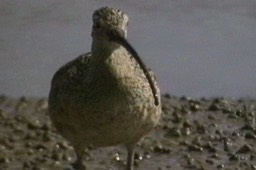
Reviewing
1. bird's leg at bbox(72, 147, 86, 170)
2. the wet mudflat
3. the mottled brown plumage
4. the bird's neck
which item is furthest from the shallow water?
the bird's neck

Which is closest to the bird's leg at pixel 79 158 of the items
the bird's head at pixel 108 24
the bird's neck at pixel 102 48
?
the bird's neck at pixel 102 48

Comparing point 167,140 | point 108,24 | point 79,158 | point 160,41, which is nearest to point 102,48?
point 108,24

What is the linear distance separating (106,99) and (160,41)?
3.74 metres

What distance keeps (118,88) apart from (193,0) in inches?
204

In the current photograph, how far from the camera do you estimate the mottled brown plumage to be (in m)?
9.66

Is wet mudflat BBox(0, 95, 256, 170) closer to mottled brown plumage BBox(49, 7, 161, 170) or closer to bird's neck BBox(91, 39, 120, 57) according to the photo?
mottled brown plumage BBox(49, 7, 161, 170)

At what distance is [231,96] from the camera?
492 inches

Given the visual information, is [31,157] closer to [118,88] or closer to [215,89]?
[118,88]

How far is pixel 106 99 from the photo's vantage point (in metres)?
9.73

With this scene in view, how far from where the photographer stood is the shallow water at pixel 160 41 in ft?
41.6

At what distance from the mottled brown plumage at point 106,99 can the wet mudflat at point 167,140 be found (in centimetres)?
89

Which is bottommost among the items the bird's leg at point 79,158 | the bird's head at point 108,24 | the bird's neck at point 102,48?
the bird's leg at point 79,158

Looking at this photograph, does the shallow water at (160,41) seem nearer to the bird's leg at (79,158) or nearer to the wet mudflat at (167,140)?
the wet mudflat at (167,140)

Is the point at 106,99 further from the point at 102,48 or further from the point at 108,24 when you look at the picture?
the point at 108,24
